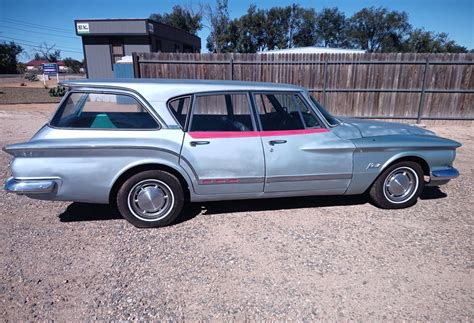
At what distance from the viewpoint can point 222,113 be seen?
3885mm

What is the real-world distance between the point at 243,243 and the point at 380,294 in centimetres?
135

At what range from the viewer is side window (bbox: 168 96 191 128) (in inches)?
136

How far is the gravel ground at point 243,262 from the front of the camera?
242cm

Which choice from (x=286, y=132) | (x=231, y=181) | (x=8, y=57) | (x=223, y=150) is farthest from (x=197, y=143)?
(x=8, y=57)

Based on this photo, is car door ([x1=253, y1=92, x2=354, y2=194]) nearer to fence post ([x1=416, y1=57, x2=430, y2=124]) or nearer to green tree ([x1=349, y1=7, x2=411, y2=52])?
fence post ([x1=416, y1=57, x2=430, y2=124])

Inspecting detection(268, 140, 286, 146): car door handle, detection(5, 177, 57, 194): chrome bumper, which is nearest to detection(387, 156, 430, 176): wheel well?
detection(268, 140, 286, 146): car door handle

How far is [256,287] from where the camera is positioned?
265 centimetres

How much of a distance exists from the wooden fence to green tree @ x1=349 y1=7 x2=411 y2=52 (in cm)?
4938

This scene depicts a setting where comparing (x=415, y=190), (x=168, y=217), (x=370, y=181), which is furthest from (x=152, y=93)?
(x=415, y=190)

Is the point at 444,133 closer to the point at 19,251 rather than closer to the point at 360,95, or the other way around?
the point at 360,95

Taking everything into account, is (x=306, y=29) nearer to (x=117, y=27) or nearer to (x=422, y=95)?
(x=117, y=27)

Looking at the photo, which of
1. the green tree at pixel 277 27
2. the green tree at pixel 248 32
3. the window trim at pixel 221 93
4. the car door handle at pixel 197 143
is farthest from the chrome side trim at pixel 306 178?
the green tree at pixel 277 27

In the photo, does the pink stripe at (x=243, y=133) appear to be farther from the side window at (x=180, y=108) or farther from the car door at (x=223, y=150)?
the side window at (x=180, y=108)

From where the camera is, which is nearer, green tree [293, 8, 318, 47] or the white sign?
the white sign
